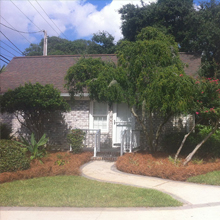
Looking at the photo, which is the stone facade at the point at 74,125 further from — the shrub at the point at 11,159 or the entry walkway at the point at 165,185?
the shrub at the point at 11,159

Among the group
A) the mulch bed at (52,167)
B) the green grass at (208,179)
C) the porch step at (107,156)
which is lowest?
the green grass at (208,179)

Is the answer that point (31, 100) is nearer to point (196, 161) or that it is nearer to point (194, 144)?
point (196, 161)

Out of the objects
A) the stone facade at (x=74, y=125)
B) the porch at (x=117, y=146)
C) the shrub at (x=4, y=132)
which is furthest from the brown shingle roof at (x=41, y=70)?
the porch at (x=117, y=146)

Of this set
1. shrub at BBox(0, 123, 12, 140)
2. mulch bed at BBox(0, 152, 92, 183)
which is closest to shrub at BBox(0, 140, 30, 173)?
mulch bed at BBox(0, 152, 92, 183)

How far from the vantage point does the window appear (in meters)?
12.3

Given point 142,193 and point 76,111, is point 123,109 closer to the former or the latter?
point 76,111

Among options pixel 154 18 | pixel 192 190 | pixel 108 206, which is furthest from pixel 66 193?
pixel 154 18

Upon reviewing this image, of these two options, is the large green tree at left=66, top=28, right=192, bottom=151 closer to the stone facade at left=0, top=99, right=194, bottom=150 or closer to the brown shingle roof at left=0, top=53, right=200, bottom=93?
the stone facade at left=0, top=99, right=194, bottom=150

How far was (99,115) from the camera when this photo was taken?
40.4 feet

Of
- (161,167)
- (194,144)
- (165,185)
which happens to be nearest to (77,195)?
(165,185)

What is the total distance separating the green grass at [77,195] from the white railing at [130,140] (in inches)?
138

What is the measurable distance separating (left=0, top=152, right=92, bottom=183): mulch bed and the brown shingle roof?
3351 mm

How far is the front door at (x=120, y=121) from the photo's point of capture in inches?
463

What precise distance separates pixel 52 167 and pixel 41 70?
24.4ft
